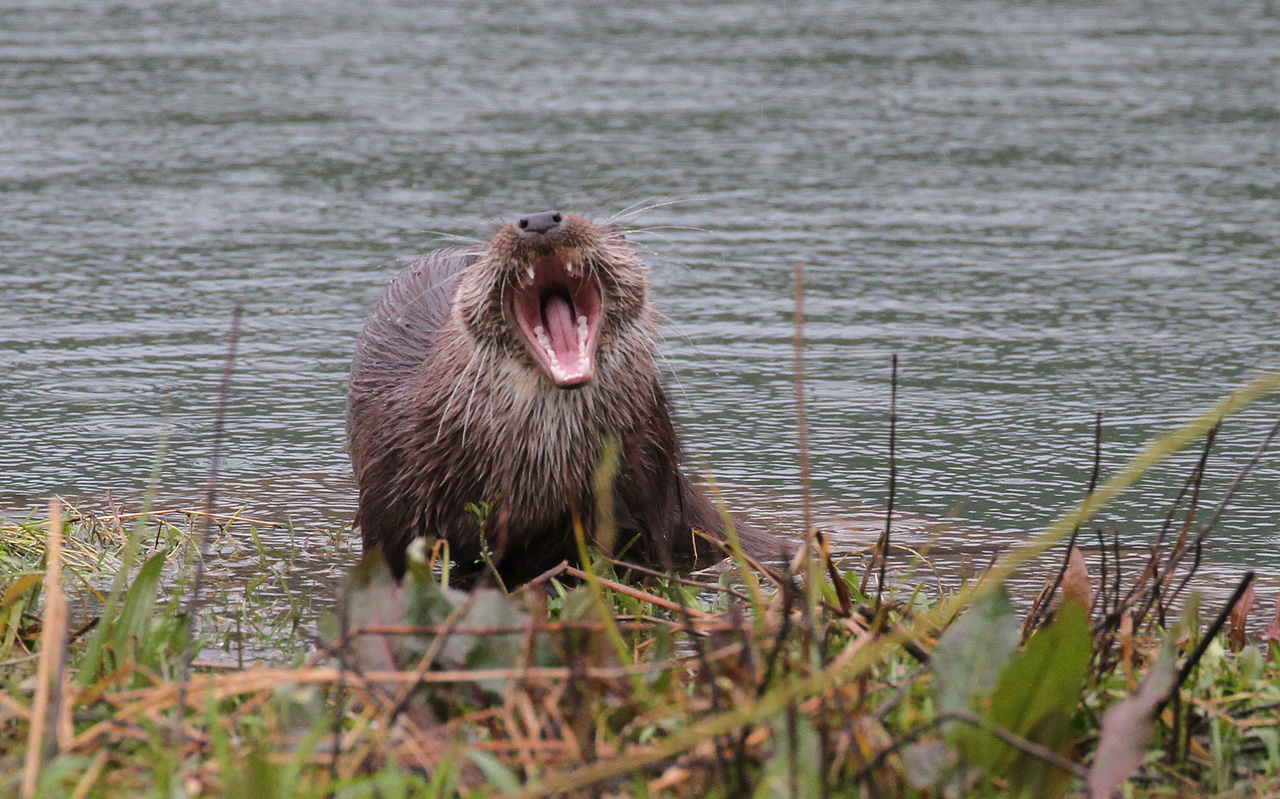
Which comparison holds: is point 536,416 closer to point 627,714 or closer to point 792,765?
point 627,714

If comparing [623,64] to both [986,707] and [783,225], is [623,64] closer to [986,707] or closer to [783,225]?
[783,225]

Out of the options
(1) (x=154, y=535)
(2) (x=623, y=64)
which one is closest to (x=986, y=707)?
(1) (x=154, y=535)

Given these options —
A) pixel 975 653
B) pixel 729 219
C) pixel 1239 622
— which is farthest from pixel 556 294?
pixel 729 219

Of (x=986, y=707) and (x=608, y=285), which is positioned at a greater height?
(x=608, y=285)

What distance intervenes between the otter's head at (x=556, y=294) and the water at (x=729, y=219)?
377 mm

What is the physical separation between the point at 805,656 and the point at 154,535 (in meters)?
2.47

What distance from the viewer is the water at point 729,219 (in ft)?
16.6

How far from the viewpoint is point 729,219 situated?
739 centimetres

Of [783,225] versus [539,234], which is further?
[783,225]

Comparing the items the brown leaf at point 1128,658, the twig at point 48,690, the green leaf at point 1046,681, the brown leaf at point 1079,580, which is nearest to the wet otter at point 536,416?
the brown leaf at point 1079,580

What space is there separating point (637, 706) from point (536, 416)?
5.22 feet

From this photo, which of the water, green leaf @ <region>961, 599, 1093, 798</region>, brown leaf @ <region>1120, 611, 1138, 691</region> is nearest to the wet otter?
the water

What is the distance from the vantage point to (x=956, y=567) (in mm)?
4121

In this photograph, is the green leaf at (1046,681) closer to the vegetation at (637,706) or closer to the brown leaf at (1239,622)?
the vegetation at (637,706)
